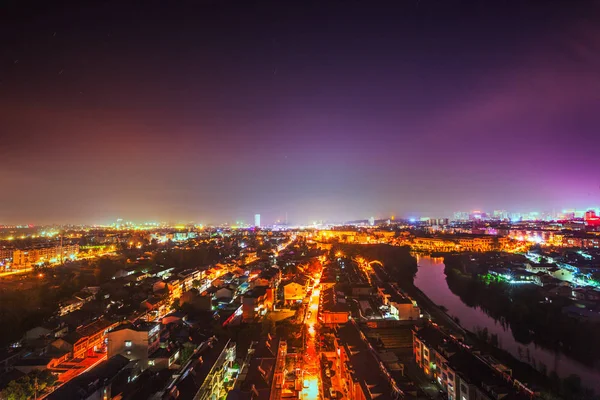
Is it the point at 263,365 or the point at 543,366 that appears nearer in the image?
the point at 263,365

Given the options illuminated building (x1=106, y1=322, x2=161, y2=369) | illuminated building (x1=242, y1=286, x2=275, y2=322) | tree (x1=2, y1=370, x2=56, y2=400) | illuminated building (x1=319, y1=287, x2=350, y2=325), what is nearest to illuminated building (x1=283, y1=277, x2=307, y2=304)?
illuminated building (x1=242, y1=286, x2=275, y2=322)

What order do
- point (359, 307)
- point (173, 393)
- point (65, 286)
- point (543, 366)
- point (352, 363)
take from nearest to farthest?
point (173, 393), point (352, 363), point (543, 366), point (359, 307), point (65, 286)

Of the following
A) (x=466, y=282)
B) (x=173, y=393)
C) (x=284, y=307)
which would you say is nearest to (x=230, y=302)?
(x=284, y=307)

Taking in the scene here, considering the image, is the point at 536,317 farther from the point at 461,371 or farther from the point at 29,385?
the point at 29,385

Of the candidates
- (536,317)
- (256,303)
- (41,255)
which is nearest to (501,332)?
(536,317)

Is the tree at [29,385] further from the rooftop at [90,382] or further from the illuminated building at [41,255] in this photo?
the illuminated building at [41,255]

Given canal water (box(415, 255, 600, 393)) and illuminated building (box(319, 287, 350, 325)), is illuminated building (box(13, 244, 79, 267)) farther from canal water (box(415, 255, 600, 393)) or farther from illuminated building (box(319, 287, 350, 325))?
canal water (box(415, 255, 600, 393))

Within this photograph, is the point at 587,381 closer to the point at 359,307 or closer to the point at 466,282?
the point at 359,307
